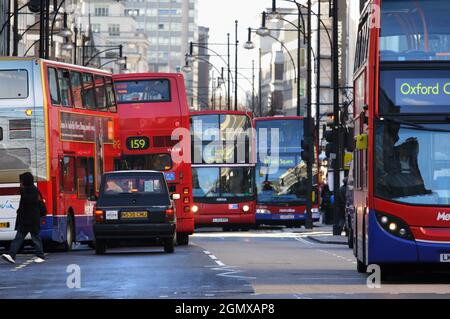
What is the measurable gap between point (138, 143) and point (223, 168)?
536 inches

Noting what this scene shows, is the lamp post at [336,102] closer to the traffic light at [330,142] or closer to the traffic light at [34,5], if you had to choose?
the traffic light at [330,142]

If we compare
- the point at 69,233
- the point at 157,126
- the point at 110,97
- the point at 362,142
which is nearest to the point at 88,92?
the point at 110,97

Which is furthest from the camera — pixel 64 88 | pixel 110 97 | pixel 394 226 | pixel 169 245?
pixel 110 97

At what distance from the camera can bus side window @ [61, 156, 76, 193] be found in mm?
35531

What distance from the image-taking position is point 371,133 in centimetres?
2214

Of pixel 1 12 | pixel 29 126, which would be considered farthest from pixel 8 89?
pixel 1 12

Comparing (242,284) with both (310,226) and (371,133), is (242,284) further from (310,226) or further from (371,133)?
(310,226)

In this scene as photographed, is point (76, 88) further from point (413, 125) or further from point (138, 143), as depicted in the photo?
point (413, 125)

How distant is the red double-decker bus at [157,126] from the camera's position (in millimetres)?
40781

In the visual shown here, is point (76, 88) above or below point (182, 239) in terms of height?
above

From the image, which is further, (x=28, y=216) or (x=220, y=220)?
(x=220, y=220)

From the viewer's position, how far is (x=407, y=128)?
22125 millimetres

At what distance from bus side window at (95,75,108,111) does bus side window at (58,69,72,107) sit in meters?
2.30

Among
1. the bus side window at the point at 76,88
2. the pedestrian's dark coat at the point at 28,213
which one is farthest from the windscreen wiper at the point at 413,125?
the bus side window at the point at 76,88
